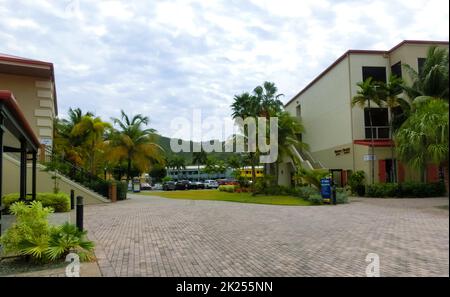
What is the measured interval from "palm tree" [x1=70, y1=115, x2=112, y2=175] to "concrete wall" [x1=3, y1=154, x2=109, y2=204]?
14.3 feet

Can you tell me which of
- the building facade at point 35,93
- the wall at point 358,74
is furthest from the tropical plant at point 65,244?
the wall at point 358,74

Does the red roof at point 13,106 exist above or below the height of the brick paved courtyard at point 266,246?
above

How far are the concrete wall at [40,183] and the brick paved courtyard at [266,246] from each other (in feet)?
27.5

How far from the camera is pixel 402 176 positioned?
23969 millimetres

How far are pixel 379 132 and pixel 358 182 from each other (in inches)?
174

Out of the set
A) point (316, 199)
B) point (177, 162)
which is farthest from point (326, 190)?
point (177, 162)

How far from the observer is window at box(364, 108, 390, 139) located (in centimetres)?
2630

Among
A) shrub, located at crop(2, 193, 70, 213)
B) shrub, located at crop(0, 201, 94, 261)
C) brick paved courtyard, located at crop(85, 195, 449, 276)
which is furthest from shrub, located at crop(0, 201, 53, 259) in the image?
shrub, located at crop(2, 193, 70, 213)

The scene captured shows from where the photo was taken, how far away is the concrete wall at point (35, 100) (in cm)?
1972

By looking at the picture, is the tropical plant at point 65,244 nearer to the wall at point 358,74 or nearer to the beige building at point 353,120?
the beige building at point 353,120

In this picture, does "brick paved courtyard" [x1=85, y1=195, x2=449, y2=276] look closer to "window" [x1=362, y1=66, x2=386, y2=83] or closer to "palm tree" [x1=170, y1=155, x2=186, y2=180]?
"window" [x1=362, y1=66, x2=386, y2=83]

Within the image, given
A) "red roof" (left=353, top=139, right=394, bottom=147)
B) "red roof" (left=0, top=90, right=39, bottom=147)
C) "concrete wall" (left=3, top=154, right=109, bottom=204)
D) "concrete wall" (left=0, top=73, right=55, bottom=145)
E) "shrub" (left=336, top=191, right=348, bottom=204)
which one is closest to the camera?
"red roof" (left=0, top=90, right=39, bottom=147)

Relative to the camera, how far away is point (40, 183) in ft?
63.8

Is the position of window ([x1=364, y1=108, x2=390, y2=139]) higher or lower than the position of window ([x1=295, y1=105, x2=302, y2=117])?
lower
